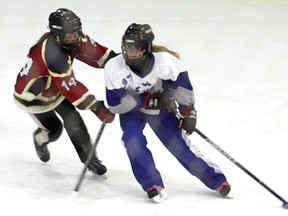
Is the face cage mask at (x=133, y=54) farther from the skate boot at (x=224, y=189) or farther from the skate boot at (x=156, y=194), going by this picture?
the skate boot at (x=224, y=189)

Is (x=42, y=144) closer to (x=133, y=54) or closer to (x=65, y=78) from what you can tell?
(x=65, y=78)

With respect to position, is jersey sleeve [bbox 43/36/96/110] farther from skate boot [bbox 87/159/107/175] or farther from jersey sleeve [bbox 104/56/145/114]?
skate boot [bbox 87/159/107/175]

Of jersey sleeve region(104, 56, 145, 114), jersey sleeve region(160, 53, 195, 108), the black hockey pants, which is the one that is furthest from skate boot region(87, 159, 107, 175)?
jersey sleeve region(160, 53, 195, 108)

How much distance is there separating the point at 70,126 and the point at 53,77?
315 millimetres

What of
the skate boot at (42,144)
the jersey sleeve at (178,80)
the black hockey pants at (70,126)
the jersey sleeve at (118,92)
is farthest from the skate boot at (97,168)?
the jersey sleeve at (178,80)

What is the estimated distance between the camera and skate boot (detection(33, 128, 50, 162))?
388 centimetres

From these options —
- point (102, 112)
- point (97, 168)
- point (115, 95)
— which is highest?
point (115, 95)

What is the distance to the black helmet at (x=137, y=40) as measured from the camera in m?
3.28

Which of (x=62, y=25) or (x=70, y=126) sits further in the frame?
(x=70, y=126)

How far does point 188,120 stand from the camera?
3404 millimetres

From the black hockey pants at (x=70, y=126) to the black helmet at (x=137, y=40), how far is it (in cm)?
57

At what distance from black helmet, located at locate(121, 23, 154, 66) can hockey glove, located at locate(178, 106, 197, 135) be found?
33cm

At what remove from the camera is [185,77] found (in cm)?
340

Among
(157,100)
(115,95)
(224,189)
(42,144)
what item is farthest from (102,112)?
(224,189)
